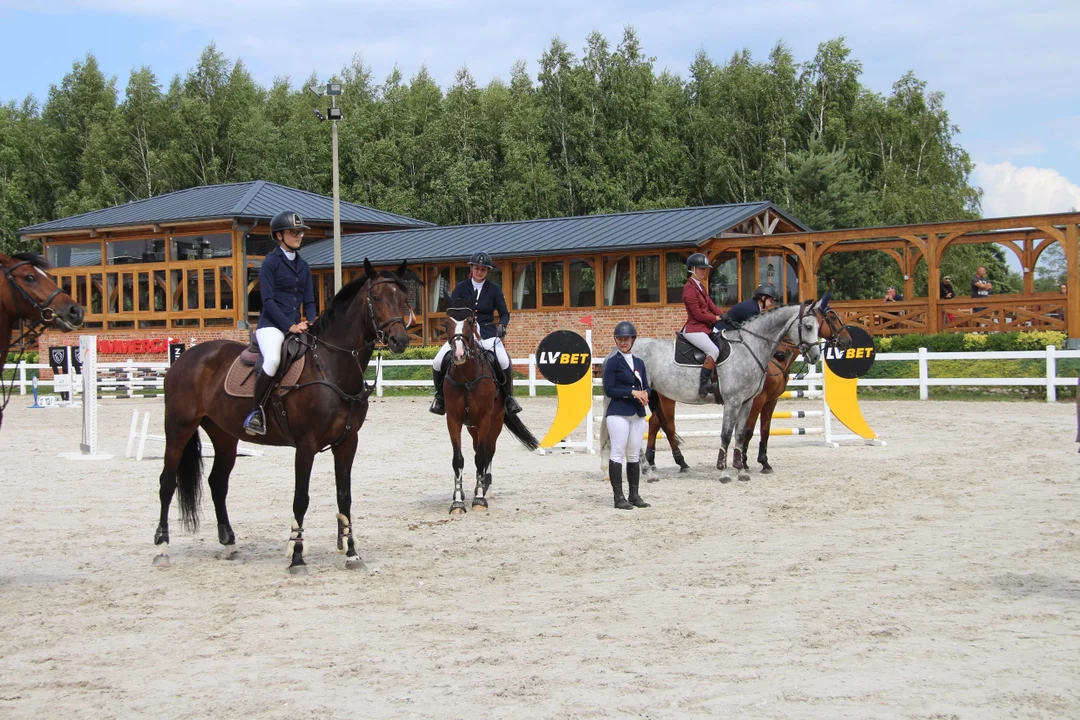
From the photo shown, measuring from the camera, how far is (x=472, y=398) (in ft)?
34.0

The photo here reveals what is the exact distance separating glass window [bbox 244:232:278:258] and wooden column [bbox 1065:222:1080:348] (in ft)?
80.6

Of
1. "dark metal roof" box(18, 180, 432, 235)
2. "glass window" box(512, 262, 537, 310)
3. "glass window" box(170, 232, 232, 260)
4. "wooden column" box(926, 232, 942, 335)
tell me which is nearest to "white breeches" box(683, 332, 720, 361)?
"wooden column" box(926, 232, 942, 335)

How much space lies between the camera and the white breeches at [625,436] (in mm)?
10578

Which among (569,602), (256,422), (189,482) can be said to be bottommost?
(569,602)

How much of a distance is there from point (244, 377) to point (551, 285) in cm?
2445

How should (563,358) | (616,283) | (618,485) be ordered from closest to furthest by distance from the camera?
(618,485) < (563,358) < (616,283)

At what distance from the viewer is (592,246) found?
100ft

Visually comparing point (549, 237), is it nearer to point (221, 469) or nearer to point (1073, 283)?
point (1073, 283)

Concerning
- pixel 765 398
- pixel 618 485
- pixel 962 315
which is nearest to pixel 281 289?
pixel 618 485

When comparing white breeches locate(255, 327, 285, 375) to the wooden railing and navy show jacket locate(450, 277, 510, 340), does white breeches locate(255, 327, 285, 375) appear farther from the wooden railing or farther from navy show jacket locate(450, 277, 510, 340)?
the wooden railing

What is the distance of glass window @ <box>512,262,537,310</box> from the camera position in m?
32.7

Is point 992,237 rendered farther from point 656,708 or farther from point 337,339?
point 656,708

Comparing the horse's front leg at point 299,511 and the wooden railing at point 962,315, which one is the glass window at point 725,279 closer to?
the wooden railing at point 962,315

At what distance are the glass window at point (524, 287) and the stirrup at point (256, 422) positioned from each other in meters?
24.8
